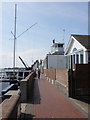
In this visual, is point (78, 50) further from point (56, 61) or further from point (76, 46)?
point (56, 61)

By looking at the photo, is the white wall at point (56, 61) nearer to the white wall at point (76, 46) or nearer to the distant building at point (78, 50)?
the distant building at point (78, 50)

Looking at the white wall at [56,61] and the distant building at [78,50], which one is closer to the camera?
the distant building at [78,50]

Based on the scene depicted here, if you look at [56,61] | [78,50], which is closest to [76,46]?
[78,50]

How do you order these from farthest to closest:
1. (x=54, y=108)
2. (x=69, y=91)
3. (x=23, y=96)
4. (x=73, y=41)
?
(x=73, y=41)
(x=69, y=91)
(x=23, y=96)
(x=54, y=108)

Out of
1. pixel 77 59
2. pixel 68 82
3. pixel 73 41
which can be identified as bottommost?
pixel 68 82

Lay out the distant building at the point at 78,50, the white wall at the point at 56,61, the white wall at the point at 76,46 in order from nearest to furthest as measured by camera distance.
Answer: the distant building at the point at 78,50
the white wall at the point at 76,46
the white wall at the point at 56,61

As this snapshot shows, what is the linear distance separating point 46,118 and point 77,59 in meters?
14.3

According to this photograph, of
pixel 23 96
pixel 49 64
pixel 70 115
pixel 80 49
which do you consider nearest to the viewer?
pixel 70 115

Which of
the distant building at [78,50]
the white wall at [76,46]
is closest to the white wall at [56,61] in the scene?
the distant building at [78,50]

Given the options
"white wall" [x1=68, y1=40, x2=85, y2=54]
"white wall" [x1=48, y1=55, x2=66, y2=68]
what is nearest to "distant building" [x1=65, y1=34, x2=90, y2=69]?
"white wall" [x1=68, y1=40, x2=85, y2=54]

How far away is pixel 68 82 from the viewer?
15.5 meters

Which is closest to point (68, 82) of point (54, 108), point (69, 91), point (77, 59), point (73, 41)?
point (69, 91)

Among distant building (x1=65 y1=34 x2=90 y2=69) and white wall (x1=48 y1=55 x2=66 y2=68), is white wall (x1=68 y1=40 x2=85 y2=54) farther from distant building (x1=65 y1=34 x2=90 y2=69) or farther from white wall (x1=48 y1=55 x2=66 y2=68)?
white wall (x1=48 y1=55 x2=66 y2=68)

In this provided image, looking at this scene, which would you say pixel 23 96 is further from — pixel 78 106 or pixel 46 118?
pixel 46 118
